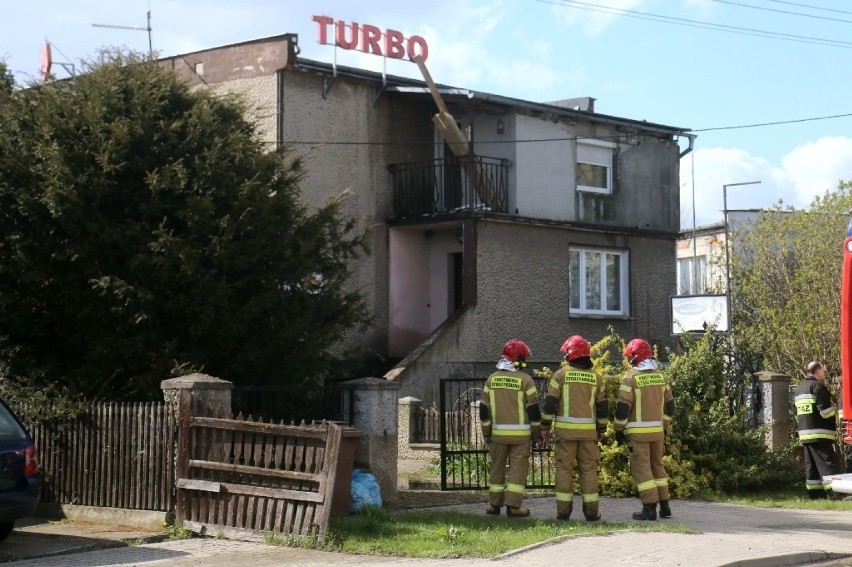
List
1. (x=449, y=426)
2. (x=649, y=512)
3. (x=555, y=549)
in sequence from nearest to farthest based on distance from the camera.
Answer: (x=555, y=549), (x=649, y=512), (x=449, y=426)

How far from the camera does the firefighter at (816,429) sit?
48.8 feet

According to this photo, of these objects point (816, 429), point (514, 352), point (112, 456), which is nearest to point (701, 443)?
point (816, 429)

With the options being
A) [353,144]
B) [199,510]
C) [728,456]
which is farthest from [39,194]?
[353,144]

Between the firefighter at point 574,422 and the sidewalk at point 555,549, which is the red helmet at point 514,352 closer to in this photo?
the firefighter at point 574,422

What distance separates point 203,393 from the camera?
11562mm

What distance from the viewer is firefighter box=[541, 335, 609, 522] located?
12188mm

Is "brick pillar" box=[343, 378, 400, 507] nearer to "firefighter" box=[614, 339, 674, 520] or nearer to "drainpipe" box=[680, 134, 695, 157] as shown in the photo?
"firefighter" box=[614, 339, 674, 520]

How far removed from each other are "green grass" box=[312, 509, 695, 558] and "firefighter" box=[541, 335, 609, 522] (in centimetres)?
42

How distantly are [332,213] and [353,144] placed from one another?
376 inches

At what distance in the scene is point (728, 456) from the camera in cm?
1491

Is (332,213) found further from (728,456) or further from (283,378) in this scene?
(728,456)

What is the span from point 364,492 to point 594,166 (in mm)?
15511

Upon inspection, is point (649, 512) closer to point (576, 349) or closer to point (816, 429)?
point (576, 349)

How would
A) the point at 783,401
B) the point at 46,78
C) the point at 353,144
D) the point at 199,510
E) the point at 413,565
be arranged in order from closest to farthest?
the point at 413,565
the point at 199,510
the point at 46,78
the point at 783,401
the point at 353,144
